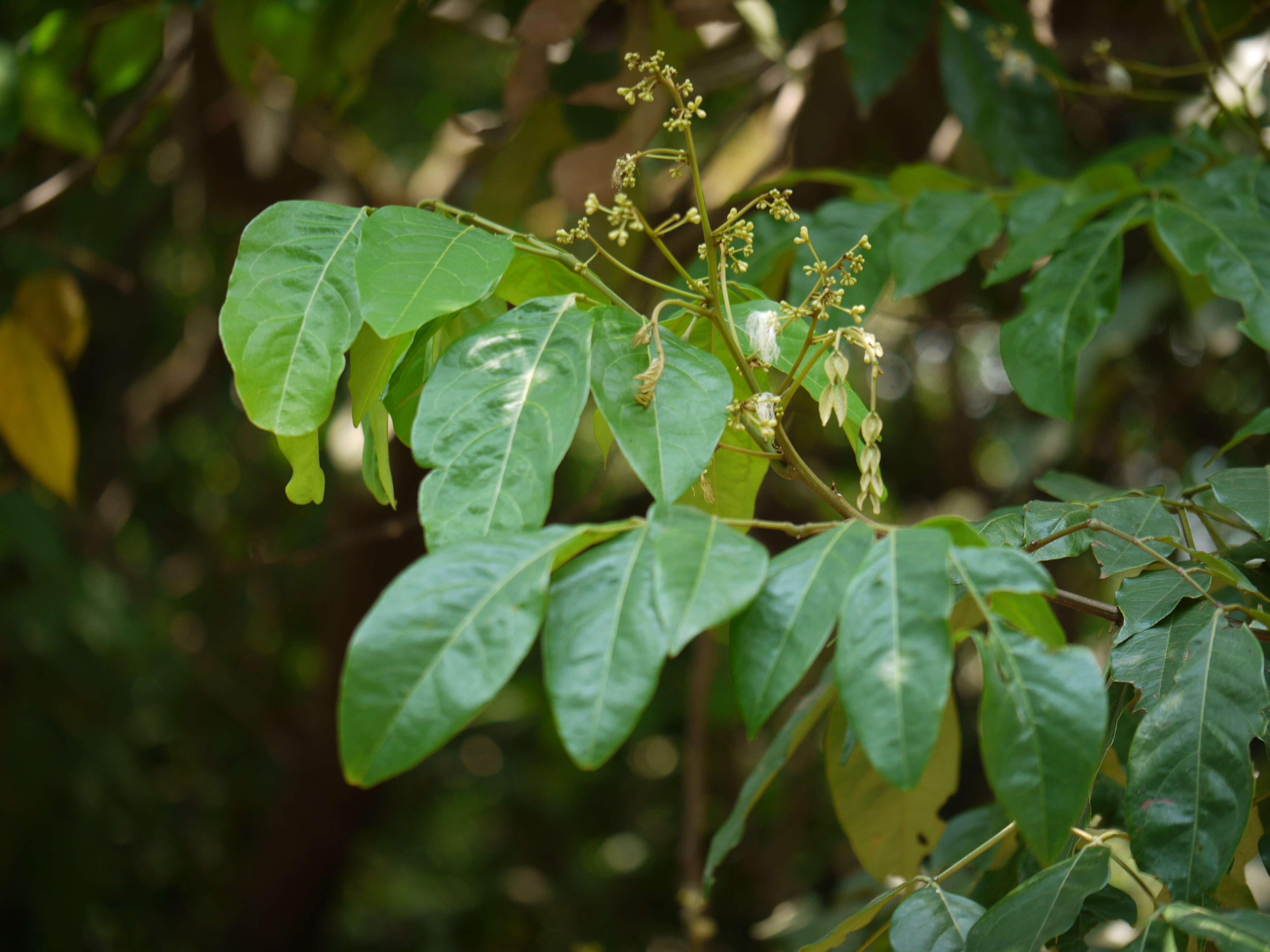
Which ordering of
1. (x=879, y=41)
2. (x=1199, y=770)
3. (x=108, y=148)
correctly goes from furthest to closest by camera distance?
(x=108, y=148)
(x=879, y=41)
(x=1199, y=770)

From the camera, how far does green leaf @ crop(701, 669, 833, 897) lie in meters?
0.88

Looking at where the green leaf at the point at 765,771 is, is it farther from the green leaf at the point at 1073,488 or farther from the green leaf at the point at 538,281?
the green leaf at the point at 538,281

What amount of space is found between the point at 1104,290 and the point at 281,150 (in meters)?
2.22

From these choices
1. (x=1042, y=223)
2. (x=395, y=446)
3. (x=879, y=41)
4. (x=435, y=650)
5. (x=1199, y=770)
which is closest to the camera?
(x=435, y=650)

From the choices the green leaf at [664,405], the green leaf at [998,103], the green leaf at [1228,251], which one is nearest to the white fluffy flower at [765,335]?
the green leaf at [664,405]

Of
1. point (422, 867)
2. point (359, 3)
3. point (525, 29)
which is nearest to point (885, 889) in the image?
point (525, 29)

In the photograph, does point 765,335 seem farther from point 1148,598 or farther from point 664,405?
point 1148,598

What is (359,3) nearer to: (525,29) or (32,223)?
(525,29)

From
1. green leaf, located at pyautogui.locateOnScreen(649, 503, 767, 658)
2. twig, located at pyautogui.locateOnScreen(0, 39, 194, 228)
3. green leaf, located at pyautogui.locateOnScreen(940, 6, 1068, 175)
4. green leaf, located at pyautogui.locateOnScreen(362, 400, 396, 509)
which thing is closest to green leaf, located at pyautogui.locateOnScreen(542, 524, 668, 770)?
green leaf, located at pyautogui.locateOnScreen(649, 503, 767, 658)

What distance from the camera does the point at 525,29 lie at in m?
1.20

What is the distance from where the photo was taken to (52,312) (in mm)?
1732

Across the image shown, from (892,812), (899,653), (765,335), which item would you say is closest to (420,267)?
(765,335)

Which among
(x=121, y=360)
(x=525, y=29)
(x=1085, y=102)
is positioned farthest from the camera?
(x=121, y=360)

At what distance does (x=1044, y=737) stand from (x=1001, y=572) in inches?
3.2
